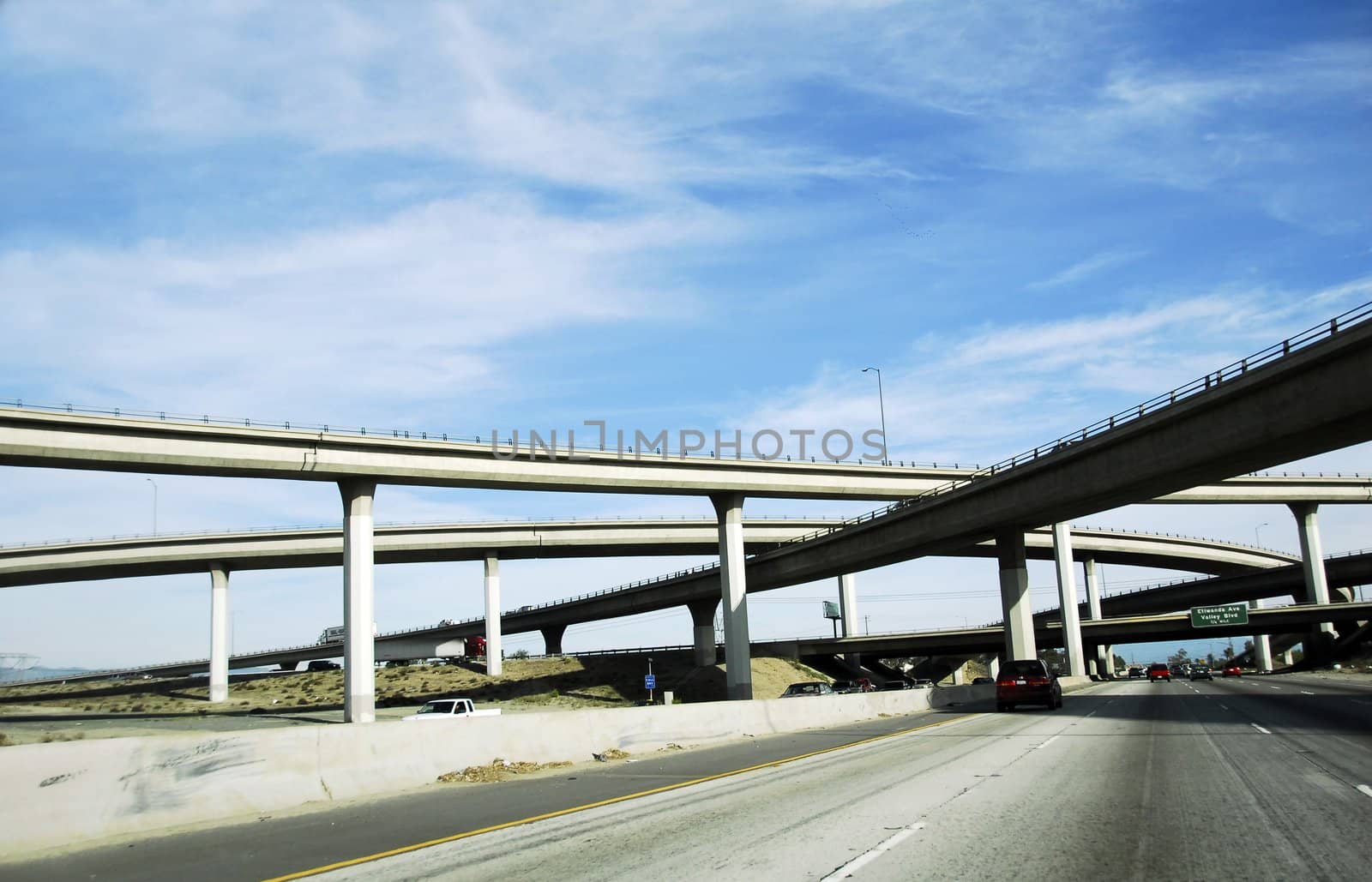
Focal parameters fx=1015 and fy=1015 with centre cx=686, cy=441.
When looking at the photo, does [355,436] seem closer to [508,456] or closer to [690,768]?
[508,456]

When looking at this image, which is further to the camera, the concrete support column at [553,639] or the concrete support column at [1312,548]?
the concrete support column at [553,639]

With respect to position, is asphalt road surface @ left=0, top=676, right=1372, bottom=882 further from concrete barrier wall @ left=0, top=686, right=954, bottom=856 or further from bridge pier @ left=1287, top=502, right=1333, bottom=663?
bridge pier @ left=1287, top=502, right=1333, bottom=663

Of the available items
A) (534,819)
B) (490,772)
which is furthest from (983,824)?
(490,772)

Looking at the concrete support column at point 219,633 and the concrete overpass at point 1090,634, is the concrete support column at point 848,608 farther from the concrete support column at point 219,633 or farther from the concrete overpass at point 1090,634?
the concrete support column at point 219,633

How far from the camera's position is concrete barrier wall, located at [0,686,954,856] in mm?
11867

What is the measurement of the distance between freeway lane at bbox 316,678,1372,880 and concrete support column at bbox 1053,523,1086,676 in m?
64.7

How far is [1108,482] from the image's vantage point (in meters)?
47.1

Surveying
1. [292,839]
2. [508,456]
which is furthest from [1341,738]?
[508,456]

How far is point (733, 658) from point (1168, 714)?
36690 mm

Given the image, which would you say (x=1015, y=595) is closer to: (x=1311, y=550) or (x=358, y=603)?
(x=358, y=603)

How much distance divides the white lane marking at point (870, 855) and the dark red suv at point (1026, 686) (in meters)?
28.6

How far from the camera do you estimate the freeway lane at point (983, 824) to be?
9086 millimetres

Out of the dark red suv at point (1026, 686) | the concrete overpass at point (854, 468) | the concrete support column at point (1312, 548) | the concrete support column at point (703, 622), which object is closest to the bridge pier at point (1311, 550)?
the concrete support column at point (1312, 548)

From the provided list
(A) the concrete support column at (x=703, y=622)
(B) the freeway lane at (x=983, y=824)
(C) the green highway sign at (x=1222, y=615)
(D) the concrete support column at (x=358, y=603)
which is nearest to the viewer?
(B) the freeway lane at (x=983, y=824)
